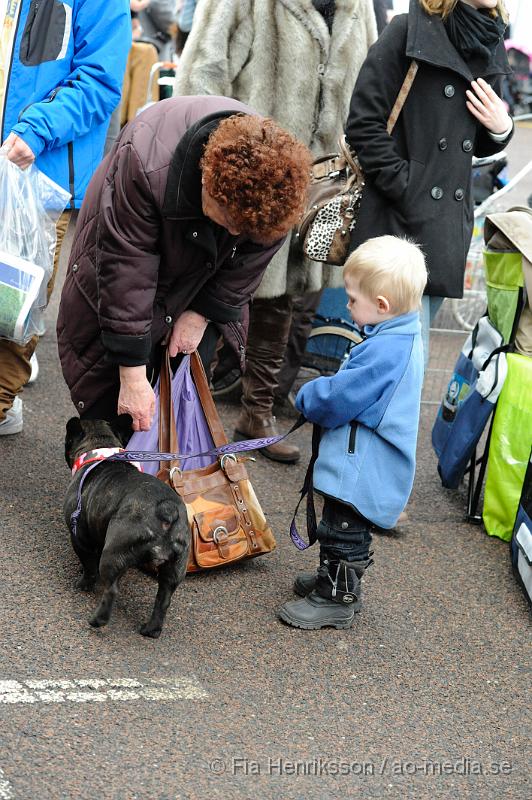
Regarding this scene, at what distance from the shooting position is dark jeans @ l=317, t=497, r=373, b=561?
341 cm

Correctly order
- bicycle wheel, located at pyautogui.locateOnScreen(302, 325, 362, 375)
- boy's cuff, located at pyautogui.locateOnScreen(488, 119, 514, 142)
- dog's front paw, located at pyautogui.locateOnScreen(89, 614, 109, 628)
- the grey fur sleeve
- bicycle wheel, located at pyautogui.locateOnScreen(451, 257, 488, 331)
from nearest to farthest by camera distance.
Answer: dog's front paw, located at pyautogui.locateOnScreen(89, 614, 109, 628) → boy's cuff, located at pyautogui.locateOnScreen(488, 119, 514, 142) → the grey fur sleeve → bicycle wheel, located at pyautogui.locateOnScreen(302, 325, 362, 375) → bicycle wheel, located at pyautogui.locateOnScreen(451, 257, 488, 331)

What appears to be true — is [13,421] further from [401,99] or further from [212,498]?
[401,99]

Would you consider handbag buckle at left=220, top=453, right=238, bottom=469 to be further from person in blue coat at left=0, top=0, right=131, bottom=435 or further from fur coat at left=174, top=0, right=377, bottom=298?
fur coat at left=174, top=0, right=377, bottom=298

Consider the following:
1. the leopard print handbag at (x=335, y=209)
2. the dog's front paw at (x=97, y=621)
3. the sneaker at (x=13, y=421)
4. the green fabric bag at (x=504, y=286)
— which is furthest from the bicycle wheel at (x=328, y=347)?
the dog's front paw at (x=97, y=621)

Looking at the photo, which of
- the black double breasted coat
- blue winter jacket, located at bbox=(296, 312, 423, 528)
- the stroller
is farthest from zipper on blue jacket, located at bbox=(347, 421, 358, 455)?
the stroller

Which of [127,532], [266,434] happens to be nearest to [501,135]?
[266,434]

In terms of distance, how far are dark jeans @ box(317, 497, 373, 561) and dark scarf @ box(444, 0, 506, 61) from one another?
2040mm

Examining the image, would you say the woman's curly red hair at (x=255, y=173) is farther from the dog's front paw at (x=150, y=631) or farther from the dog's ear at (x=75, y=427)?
the dog's front paw at (x=150, y=631)

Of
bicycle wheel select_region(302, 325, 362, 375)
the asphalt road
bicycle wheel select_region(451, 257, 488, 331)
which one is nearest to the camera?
the asphalt road

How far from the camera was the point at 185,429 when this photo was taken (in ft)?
12.3

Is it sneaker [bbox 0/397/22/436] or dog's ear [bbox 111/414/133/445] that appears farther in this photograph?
sneaker [bbox 0/397/22/436]

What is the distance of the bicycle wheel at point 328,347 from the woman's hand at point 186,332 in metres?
2.20

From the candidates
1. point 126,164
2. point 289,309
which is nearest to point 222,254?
point 126,164

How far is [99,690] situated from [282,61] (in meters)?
3.12
